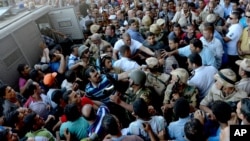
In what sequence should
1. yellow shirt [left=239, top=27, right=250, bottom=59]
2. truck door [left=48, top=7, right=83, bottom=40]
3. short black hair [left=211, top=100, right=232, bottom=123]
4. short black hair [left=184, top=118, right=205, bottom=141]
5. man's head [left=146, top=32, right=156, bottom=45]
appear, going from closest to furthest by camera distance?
short black hair [left=184, top=118, right=205, bottom=141]
short black hair [left=211, top=100, right=232, bottom=123]
yellow shirt [left=239, top=27, right=250, bottom=59]
man's head [left=146, top=32, right=156, bottom=45]
truck door [left=48, top=7, right=83, bottom=40]

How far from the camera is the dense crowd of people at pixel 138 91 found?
9.43ft

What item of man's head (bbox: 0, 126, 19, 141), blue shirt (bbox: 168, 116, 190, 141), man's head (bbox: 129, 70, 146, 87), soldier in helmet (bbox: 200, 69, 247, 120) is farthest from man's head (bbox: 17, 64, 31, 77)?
soldier in helmet (bbox: 200, 69, 247, 120)

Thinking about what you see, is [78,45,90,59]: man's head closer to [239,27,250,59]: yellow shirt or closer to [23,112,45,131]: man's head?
[23,112,45,131]: man's head

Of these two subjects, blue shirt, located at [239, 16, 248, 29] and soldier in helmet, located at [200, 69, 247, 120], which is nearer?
soldier in helmet, located at [200, 69, 247, 120]

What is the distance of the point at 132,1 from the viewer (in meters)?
8.79

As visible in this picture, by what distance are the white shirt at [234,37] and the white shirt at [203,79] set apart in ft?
5.10

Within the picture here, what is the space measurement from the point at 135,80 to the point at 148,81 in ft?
0.96

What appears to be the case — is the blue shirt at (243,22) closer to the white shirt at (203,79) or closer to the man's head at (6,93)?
the white shirt at (203,79)

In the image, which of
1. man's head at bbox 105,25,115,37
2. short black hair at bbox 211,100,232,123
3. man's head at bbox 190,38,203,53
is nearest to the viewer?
short black hair at bbox 211,100,232,123

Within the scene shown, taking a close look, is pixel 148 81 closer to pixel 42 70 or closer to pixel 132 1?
pixel 42 70

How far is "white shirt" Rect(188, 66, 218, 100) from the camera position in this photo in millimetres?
3686

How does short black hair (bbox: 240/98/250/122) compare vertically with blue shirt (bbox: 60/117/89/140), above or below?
above

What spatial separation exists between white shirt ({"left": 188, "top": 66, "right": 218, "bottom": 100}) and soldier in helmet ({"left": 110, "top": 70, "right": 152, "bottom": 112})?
2.12ft

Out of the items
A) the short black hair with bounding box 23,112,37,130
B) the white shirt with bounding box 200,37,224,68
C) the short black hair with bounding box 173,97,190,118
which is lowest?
the white shirt with bounding box 200,37,224,68
